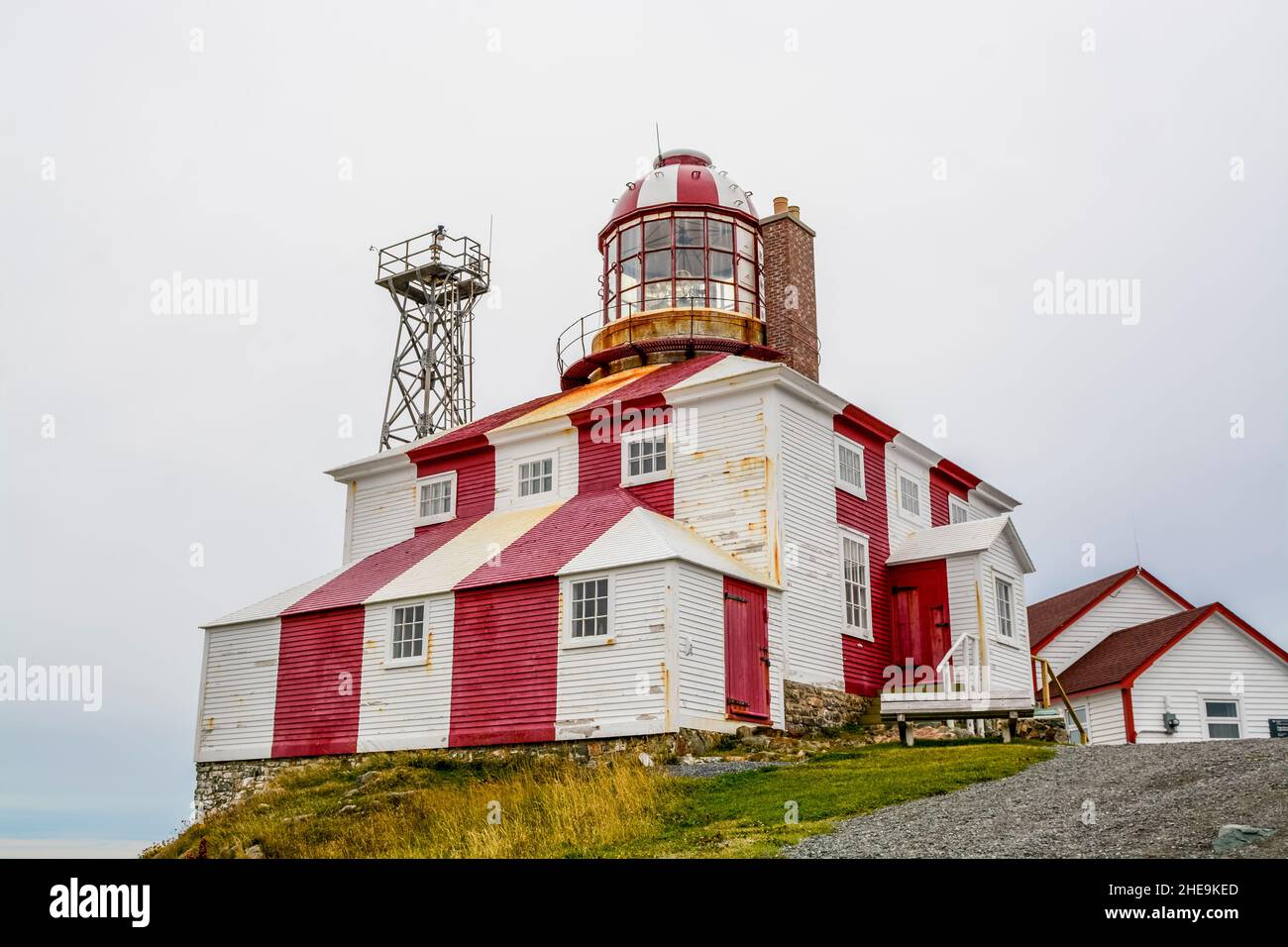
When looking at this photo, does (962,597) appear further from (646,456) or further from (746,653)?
(646,456)

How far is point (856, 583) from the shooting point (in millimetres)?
26312

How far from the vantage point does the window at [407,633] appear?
25.0m

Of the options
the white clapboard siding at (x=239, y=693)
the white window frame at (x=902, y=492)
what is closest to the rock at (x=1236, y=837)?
the white window frame at (x=902, y=492)

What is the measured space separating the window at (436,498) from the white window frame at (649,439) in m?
4.85

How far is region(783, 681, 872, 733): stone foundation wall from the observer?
77.0ft

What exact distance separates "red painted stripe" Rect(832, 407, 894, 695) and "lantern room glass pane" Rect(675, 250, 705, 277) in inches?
263

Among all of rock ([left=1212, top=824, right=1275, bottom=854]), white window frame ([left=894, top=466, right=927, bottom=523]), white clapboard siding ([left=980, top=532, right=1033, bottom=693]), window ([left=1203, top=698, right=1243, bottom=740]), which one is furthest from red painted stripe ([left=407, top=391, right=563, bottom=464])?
rock ([left=1212, top=824, right=1275, bottom=854])

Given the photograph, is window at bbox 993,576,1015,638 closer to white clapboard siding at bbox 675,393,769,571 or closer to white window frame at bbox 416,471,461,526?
white clapboard siding at bbox 675,393,769,571

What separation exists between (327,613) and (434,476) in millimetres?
4697

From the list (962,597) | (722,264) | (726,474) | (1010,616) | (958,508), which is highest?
(722,264)

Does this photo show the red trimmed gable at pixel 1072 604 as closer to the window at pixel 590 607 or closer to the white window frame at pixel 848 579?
the white window frame at pixel 848 579

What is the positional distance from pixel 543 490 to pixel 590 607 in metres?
5.80

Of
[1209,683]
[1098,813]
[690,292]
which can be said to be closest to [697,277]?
[690,292]
